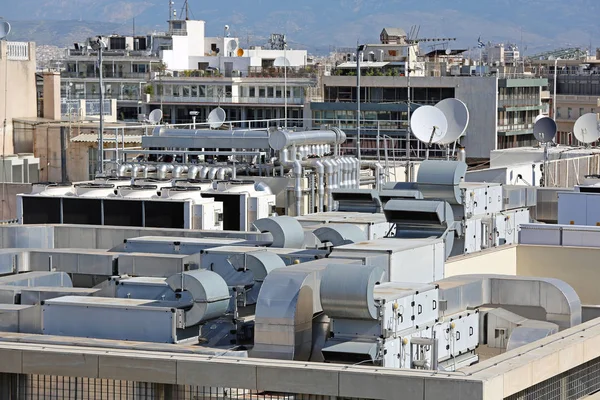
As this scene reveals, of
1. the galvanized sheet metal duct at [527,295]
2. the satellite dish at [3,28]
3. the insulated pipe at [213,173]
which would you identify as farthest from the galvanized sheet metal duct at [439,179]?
the satellite dish at [3,28]

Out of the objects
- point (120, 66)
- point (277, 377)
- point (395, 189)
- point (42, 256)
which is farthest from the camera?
Answer: point (120, 66)

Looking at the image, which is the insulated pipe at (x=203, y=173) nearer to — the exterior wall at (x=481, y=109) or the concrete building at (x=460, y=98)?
the concrete building at (x=460, y=98)

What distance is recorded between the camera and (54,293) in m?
30.9

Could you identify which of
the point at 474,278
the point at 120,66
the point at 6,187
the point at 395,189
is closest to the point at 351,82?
the point at 120,66

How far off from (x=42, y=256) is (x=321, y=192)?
16.6 meters

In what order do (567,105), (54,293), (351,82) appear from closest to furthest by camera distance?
(54,293)
(351,82)
(567,105)

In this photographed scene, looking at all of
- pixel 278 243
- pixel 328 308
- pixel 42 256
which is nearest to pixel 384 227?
pixel 278 243

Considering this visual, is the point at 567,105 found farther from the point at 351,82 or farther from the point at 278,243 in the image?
the point at 278,243

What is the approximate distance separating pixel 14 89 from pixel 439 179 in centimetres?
3727

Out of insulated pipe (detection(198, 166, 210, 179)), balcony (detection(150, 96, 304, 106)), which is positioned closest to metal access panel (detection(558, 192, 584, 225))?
insulated pipe (detection(198, 166, 210, 179))

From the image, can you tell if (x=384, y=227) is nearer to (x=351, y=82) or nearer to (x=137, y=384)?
(x=137, y=384)

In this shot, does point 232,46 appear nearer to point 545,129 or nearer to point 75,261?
point 545,129

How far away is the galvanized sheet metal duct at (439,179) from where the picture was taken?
118ft

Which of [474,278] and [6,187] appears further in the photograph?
[6,187]
